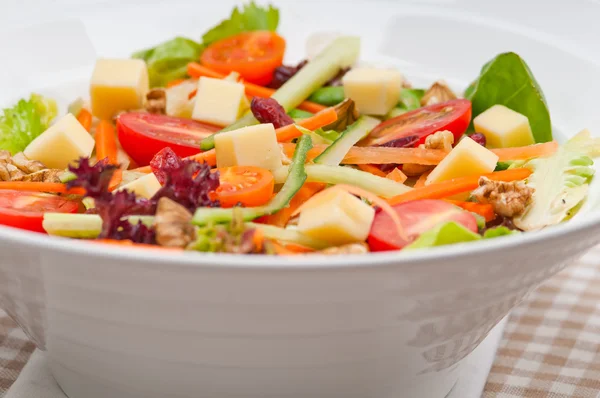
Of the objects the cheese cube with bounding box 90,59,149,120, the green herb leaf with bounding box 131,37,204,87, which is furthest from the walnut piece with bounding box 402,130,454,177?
the green herb leaf with bounding box 131,37,204,87

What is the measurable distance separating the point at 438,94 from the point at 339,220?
141cm

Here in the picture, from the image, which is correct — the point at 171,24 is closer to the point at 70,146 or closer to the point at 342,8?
the point at 342,8

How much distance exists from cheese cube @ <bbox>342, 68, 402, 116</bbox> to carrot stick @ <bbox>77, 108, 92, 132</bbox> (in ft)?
3.23

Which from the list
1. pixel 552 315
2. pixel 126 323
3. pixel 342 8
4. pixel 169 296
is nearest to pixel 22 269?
pixel 126 323

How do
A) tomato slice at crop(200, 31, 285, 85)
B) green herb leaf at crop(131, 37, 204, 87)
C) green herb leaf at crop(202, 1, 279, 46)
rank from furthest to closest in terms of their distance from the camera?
green herb leaf at crop(202, 1, 279, 46), green herb leaf at crop(131, 37, 204, 87), tomato slice at crop(200, 31, 285, 85)

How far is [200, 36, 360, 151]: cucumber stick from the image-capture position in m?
3.00

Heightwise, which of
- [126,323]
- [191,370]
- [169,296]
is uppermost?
[169,296]

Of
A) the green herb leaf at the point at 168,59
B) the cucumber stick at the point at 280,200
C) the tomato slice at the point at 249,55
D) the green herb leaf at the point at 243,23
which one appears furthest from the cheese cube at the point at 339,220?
the green herb leaf at the point at 243,23

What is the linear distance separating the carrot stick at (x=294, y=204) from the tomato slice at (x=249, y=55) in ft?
3.83

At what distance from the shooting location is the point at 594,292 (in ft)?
9.79

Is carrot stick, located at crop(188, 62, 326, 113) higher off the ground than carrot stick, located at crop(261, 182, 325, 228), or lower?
lower

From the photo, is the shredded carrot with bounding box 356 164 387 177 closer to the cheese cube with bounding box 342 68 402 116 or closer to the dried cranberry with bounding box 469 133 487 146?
the dried cranberry with bounding box 469 133 487 146

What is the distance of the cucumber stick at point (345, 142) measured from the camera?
7.93ft

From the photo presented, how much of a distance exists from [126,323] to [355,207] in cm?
60
